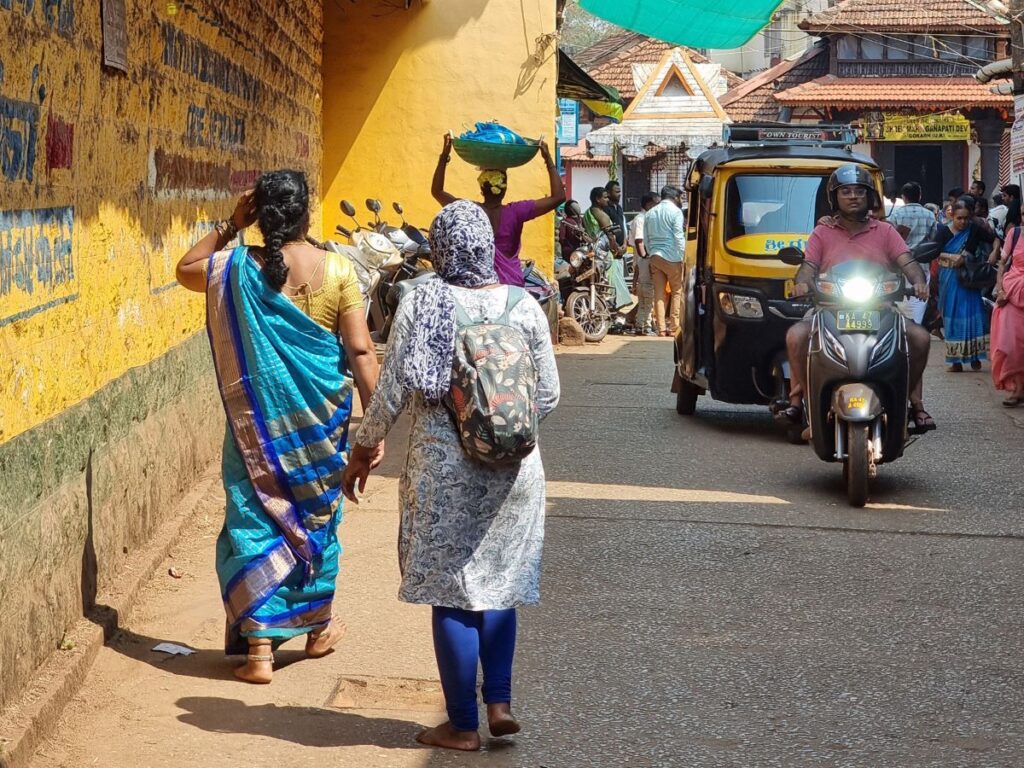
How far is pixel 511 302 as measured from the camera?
457 centimetres

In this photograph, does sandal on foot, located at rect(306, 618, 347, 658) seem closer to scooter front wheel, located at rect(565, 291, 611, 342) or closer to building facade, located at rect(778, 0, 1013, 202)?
scooter front wheel, located at rect(565, 291, 611, 342)

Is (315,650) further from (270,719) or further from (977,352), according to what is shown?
(977,352)

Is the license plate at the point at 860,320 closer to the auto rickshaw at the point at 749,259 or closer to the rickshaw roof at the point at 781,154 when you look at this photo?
the auto rickshaw at the point at 749,259

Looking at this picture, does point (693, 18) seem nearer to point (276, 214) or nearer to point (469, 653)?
point (276, 214)

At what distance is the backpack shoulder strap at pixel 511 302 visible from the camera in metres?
4.54

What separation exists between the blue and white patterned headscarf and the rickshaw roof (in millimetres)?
6999

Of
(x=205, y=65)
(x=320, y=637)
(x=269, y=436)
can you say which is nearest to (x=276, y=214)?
(x=269, y=436)

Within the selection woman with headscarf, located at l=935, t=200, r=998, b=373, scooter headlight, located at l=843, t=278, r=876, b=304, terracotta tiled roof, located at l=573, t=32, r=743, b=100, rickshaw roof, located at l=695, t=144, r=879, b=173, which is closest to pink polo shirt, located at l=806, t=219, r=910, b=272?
scooter headlight, located at l=843, t=278, r=876, b=304

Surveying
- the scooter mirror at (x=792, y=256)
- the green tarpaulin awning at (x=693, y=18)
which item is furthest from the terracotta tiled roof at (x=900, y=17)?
the scooter mirror at (x=792, y=256)

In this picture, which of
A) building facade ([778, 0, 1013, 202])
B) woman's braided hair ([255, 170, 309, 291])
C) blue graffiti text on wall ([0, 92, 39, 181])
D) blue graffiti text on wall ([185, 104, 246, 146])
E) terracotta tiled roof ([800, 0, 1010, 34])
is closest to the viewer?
blue graffiti text on wall ([0, 92, 39, 181])

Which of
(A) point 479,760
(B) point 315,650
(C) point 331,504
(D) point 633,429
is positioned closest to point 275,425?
(C) point 331,504

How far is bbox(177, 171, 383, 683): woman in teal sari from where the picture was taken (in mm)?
5203

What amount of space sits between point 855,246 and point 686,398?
358 centimetres

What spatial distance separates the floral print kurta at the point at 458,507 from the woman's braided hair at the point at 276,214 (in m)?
0.80
